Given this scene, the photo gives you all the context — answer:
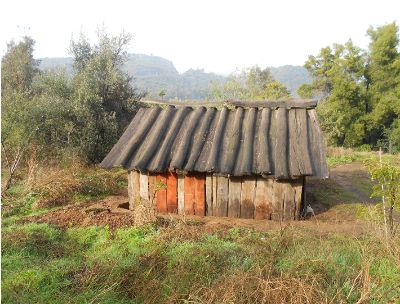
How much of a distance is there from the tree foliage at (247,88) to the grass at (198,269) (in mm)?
20865

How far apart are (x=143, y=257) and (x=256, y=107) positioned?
6.45 meters

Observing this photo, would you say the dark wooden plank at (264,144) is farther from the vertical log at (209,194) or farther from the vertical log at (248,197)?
the vertical log at (209,194)

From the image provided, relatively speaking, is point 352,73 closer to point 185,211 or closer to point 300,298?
point 185,211

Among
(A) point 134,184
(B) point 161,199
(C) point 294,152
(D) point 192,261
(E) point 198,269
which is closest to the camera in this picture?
(E) point 198,269

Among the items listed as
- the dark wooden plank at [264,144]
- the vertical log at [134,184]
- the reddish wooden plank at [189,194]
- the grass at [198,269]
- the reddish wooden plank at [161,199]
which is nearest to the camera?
the grass at [198,269]

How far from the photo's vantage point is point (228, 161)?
29.5 ft

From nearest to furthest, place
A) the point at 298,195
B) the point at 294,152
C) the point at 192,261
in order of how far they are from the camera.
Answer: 1. the point at 192,261
2. the point at 298,195
3. the point at 294,152

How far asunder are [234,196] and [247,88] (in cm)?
2315

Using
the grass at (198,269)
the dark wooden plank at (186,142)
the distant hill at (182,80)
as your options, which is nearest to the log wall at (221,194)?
Result: the dark wooden plank at (186,142)

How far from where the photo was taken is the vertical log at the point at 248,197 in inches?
360

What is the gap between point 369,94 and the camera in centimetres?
2992

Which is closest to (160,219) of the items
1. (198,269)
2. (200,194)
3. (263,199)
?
(200,194)

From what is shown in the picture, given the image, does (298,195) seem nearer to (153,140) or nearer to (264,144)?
(264,144)

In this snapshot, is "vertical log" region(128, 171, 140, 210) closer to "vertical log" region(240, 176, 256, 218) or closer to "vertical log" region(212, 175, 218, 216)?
"vertical log" region(212, 175, 218, 216)
